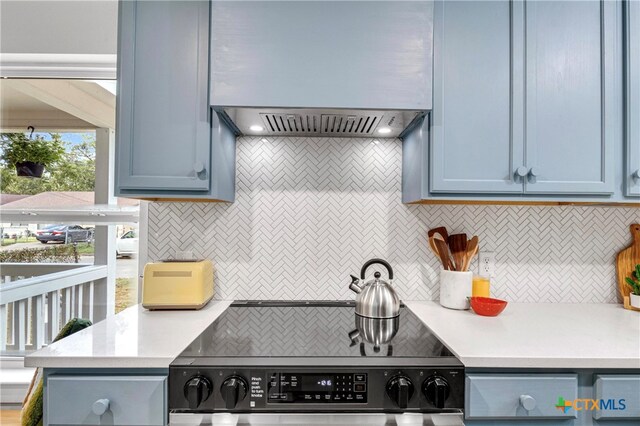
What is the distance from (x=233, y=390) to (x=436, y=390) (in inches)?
23.2

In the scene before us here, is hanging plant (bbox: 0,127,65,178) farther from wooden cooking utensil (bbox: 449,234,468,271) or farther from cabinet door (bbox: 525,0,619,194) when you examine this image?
cabinet door (bbox: 525,0,619,194)

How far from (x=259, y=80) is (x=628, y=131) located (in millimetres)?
1512

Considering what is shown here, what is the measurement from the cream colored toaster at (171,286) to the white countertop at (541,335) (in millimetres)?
981

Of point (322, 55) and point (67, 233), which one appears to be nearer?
point (322, 55)

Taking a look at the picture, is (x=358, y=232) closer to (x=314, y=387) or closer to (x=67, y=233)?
(x=314, y=387)

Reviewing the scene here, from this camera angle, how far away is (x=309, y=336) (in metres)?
1.32

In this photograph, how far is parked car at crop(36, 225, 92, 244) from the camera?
2.06m

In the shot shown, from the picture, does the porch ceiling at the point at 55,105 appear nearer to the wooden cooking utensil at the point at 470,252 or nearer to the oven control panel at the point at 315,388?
the oven control panel at the point at 315,388

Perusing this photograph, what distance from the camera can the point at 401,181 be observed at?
1.80 meters

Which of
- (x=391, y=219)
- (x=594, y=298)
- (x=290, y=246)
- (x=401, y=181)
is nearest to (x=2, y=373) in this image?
(x=290, y=246)

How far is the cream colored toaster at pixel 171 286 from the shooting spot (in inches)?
59.9

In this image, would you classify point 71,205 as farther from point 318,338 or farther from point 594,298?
point 594,298

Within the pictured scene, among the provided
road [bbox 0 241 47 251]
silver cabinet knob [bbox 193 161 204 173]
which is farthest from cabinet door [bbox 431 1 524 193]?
road [bbox 0 241 47 251]

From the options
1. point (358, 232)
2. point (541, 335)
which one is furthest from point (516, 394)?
point (358, 232)
